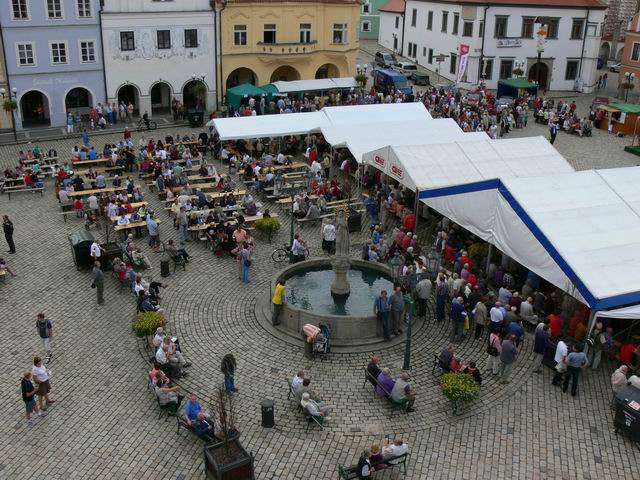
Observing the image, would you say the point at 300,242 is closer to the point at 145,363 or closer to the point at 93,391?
the point at 145,363

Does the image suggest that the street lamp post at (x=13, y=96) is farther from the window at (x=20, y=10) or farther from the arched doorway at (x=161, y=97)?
the arched doorway at (x=161, y=97)

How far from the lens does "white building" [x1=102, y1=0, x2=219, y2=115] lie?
3732 cm

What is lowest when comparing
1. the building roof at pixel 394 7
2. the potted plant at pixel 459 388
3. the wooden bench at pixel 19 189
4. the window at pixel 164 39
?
the wooden bench at pixel 19 189

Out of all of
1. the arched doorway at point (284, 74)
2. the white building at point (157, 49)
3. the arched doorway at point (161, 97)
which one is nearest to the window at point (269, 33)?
the arched doorway at point (284, 74)

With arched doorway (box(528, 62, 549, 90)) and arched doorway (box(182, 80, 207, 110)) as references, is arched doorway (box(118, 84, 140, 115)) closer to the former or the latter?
arched doorway (box(182, 80, 207, 110))

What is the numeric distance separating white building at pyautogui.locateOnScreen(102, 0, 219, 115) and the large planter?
101 feet

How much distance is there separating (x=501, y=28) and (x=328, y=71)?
13173mm

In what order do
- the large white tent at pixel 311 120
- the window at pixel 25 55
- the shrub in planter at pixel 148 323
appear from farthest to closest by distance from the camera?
the window at pixel 25 55 < the large white tent at pixel 311 120 < the shrub in planter at pixel 148 323

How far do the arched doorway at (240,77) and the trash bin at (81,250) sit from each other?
85.9 feet

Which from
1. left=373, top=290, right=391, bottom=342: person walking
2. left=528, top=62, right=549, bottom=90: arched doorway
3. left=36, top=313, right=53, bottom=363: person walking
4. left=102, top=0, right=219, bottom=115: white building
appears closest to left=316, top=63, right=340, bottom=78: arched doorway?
left=102, top=0, right=219, bottom=115: white building

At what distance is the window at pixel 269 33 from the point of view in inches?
1645

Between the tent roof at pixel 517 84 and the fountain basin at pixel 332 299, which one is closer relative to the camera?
the fountain basin at pixel 332 299

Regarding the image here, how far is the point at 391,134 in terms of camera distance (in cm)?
2697

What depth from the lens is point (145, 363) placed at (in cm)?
1508
